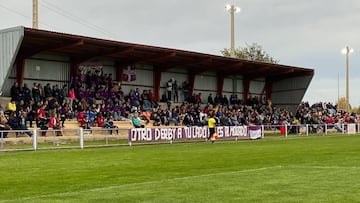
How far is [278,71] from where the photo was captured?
56562mm

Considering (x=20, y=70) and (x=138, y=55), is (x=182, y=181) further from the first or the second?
(x=138, y=55)

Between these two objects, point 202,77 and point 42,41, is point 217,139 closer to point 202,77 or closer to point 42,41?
point 42,41

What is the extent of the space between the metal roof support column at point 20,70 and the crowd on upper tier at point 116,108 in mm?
920

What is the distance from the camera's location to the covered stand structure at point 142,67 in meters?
35.4

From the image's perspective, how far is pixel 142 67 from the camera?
47.6m

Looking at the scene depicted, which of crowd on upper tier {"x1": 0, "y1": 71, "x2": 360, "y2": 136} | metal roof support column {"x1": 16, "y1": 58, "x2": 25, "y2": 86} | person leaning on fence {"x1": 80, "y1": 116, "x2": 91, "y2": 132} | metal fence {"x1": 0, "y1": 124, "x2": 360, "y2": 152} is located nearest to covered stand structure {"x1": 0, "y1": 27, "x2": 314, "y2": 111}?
metal roof support column {"x1": 16, "y1": 58, "x2": 25, "y2": 86}

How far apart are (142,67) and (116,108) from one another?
8.58m

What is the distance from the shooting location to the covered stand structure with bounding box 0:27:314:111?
35.4 m

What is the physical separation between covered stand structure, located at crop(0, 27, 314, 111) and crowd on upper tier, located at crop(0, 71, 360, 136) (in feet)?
3.63

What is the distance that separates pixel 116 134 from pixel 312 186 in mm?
20194

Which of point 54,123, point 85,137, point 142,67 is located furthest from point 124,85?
point 85,137

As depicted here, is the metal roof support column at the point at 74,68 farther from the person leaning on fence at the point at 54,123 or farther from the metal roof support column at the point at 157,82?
the person leaning on fence at the point at 54,123

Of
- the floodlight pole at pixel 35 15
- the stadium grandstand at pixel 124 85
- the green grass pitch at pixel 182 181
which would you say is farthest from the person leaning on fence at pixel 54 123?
the green grass pitch at pixel 182 181

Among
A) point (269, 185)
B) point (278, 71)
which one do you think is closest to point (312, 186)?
point (269, 185)
